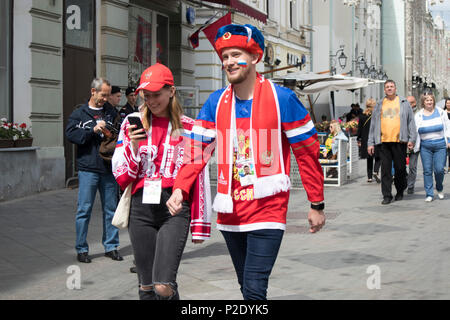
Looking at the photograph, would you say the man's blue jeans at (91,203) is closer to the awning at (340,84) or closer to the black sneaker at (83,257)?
the black sneaker at (83,257)

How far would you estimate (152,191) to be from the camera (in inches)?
180

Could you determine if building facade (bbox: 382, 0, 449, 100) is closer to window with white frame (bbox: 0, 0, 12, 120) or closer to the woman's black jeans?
window with white frame (bbox: 0, 0, 12, 120)

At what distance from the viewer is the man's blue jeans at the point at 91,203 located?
7500 mm

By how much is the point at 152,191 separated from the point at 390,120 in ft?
28.4

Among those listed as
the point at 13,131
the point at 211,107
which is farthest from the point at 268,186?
the point at 13,131

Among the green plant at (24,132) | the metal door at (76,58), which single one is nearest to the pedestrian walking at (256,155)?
the green plant at (24,132)

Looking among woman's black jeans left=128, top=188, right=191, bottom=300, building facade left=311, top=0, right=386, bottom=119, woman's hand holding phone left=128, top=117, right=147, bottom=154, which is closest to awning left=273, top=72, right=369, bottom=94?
building facade left=311, top=0, right=386, bottom=119

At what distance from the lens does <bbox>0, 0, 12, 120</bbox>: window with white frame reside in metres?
13.0

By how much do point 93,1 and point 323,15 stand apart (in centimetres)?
2533

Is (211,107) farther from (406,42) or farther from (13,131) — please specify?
(406,42)

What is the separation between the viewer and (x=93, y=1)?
50.3 ft

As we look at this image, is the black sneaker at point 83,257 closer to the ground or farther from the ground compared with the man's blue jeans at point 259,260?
closer to the ground

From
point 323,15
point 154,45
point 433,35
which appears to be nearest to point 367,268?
point 154,45

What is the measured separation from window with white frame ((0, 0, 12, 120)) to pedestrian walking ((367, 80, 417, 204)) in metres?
6.18
